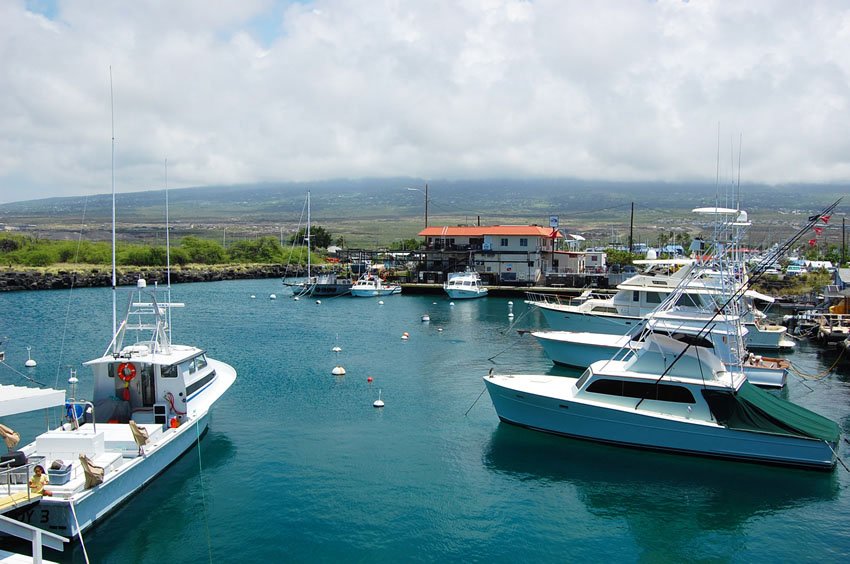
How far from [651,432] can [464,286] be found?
51.9m

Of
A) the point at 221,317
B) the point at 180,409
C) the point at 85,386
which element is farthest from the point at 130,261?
the point at 180,409

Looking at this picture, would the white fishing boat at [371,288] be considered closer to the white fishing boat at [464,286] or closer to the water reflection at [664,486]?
the white fishing boat at [464,286]

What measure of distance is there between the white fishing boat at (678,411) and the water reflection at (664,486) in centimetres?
47

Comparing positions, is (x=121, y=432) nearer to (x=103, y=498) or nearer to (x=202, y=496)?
(x=103, y=498)

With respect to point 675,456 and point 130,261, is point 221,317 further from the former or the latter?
point 130,261

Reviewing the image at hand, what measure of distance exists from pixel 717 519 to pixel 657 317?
28.2ft

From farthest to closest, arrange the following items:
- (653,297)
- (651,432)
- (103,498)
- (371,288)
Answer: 1. (371,288)
2. (653,297)
3. (651,432)
4. (103,498)

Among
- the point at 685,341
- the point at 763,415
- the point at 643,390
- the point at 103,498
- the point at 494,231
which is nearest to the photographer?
the point at 103,498

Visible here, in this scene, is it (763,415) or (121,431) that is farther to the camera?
(763,415)

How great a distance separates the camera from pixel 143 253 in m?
116

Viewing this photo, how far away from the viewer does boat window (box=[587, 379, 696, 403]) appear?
892 inches

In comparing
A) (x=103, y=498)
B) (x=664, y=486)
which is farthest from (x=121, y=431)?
(x=664, y=486)

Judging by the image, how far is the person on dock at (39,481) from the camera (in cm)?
1523


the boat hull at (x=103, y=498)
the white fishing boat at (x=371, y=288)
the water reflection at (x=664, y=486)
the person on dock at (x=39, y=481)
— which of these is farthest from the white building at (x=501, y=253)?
the person on dock at (x=39, y=481)
